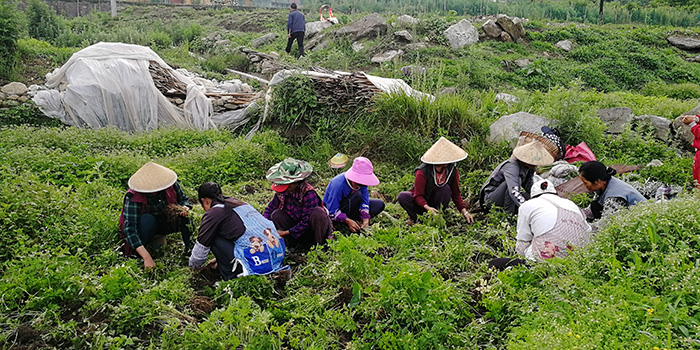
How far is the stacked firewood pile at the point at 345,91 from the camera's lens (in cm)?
799

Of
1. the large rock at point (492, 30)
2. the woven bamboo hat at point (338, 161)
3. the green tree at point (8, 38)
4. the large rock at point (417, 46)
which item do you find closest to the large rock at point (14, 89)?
the green tree at point (8, 38)

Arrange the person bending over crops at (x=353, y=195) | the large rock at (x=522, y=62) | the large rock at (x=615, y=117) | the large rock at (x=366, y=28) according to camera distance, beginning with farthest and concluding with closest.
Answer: the large rock at (x=366, y=28) → the large rock at (x=522, y=62) → the large rock at (x=615, y=117) → the person bending over crops at (x=353, y=195)

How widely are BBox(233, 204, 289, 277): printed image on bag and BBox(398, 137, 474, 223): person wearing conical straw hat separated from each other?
1.78 m

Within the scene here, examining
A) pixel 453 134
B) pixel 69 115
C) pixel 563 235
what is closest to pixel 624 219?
pixel 563 235

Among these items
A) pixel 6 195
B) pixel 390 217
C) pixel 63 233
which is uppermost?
pixel 6 195

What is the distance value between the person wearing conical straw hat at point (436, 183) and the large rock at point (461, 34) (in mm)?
9143

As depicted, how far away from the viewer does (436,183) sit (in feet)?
17.5

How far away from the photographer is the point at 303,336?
3.36 m

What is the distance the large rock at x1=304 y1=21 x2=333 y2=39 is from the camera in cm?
1636

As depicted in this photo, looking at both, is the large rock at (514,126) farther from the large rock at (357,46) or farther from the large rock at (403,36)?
the large rock at (357,46)

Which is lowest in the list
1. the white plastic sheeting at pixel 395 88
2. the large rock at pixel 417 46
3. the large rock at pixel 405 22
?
the white plastic sheeting at pixel 395 88

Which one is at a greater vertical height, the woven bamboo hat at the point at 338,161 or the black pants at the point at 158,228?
the black pants at the point at 158,228

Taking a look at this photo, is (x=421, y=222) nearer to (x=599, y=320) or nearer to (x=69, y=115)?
(x=599, y=320)

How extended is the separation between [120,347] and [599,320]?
280 cm
